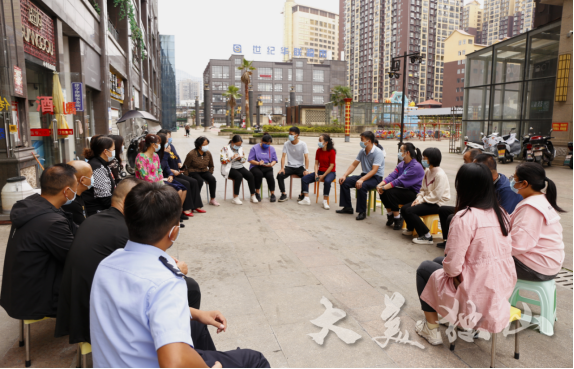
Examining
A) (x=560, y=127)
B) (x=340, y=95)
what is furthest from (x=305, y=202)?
(x=340, y=95)

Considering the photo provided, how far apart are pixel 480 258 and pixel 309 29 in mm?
149769

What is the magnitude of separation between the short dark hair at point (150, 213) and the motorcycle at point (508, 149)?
16973mm

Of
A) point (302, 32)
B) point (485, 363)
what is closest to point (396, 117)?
point (485, 363)

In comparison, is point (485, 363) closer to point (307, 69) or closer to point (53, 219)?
point (53, 219)

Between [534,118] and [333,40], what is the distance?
466 ft

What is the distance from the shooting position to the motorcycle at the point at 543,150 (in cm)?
1406

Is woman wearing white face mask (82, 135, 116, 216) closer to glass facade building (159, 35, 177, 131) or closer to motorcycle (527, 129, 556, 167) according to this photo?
motorcycle (527, 129, 556, 167)

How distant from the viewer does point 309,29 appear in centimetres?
14112

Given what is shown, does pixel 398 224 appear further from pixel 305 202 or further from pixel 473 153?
pixel 305 202

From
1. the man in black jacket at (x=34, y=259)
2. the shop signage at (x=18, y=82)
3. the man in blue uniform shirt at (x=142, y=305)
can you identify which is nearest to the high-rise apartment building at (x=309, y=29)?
the shop signage at (x=18, y=82)

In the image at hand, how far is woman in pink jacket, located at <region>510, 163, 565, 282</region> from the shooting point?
2.78 metres

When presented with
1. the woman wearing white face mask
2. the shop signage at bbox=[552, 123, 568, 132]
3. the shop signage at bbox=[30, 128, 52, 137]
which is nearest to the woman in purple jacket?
the woman wearing white face mask

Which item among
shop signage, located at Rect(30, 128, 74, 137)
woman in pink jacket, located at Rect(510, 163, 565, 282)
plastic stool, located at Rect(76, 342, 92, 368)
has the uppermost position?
shop signage, located at Rect(30, 128, 74, 137)

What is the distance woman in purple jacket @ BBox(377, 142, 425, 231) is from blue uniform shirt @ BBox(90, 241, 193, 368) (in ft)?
16.7
